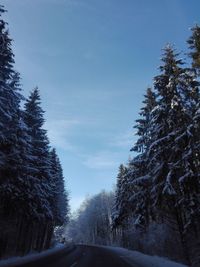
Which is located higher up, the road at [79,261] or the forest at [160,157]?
the forest at [160,157]

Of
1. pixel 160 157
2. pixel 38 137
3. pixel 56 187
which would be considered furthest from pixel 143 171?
pixel 56 187

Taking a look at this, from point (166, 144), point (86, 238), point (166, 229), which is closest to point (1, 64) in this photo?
point (166, 144)

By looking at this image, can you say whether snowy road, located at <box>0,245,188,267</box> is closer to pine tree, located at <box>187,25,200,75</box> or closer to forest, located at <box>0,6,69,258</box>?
forest, located at <box>0,6,69,258</box>

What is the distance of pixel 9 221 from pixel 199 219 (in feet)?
47.1

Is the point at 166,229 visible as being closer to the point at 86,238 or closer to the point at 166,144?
the point at 166,144

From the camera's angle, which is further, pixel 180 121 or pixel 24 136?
pixel 24 136

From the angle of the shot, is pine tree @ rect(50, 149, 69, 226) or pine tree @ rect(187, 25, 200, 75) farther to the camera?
pine tree @ rect(50, 149, 69, 226)

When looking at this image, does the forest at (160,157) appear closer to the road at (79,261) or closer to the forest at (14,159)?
the forest at (14,159)

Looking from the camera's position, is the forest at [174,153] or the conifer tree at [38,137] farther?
the conifer tree at [38,137]

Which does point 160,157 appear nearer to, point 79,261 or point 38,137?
point 79,261

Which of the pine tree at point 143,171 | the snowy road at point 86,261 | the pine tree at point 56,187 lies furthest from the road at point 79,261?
the pine tree at point 56,187

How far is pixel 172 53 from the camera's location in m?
22.8

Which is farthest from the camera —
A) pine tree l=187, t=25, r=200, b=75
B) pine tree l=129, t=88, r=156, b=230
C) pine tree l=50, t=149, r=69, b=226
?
pine tree l=50, t=149, r=69, b=226

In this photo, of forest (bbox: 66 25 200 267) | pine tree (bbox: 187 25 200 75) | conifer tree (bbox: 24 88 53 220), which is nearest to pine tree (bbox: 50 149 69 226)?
conifer tree (bbox: 24 88 53 220)
